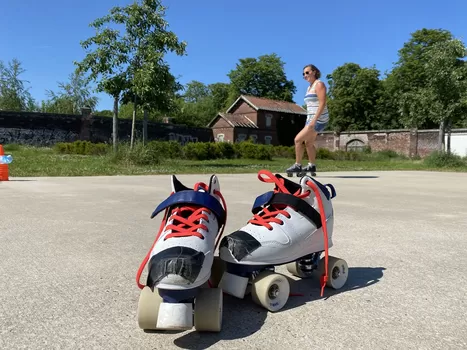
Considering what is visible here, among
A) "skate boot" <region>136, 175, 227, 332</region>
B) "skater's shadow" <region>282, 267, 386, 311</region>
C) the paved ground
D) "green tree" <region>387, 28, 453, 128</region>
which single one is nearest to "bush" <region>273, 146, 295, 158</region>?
"green tree" <region>387, 28, 453, 128</region>

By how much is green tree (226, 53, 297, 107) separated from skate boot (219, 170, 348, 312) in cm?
6451

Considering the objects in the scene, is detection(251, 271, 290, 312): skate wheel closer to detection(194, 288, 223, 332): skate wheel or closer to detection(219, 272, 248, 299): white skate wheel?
detection(219, 272, 248, 299): white skate wheel

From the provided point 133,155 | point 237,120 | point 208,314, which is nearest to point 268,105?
point 237,120

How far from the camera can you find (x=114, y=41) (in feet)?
52.9

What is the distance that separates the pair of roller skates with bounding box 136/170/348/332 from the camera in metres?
1.49

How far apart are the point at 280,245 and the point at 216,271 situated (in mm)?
322

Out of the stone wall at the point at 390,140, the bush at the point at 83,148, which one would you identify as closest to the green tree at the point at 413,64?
the stone wall at the point at 390,140

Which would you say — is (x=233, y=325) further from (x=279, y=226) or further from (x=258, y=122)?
(x=258, y=122)

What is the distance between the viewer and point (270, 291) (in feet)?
5.92

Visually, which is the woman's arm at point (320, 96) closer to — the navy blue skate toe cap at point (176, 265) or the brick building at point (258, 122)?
the navy blue skate toe cap at point (176, 265)

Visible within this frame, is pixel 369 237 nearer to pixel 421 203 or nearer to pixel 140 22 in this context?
pixel 421 203

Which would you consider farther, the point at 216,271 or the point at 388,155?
the point at 388,155

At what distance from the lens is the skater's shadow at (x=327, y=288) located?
6.49 ft

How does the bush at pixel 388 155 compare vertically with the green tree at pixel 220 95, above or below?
below
